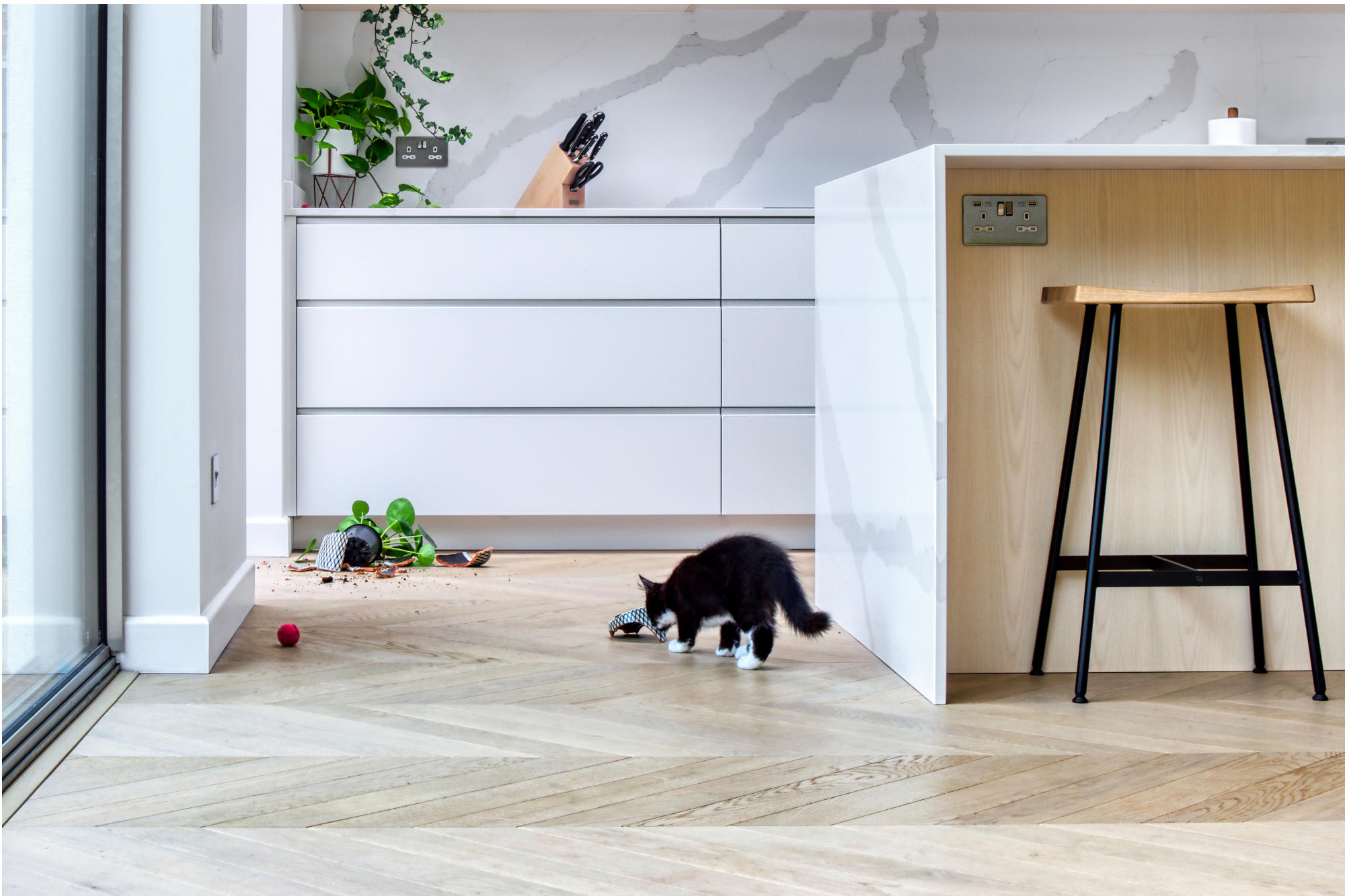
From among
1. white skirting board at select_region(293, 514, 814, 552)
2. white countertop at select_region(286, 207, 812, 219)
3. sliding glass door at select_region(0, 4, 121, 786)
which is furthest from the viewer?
white skirting board at select_region(293, 514, 814, 552)

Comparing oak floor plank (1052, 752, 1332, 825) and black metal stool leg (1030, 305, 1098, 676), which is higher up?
black metal stool leg (1030, 305, 1098, 676)

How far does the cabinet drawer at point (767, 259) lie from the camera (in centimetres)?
322

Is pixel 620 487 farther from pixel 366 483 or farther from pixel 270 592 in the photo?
pixel 270 592

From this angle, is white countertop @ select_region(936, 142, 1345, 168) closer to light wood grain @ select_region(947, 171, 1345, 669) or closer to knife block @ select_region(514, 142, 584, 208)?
light wood grain @ select_region(947, 171, 1345, 669)

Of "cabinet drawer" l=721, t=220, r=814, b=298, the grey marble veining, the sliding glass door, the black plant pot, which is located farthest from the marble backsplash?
the sliding glass door

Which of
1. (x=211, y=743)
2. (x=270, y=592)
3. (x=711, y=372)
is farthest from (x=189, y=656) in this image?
(x=711, y=372)

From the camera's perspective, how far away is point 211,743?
1438 millimetres

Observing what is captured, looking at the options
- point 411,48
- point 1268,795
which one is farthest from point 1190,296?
point 411,48

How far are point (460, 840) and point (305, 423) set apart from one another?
229 centimetres

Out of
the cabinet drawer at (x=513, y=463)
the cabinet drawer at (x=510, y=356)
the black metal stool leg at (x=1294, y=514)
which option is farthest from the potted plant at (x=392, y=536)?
the black metal stool leg at (x=1294, y=514)

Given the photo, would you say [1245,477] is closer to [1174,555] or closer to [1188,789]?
[1174,555]

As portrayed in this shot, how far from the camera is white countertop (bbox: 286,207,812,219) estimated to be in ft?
Result: 10.4

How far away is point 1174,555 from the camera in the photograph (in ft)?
5.99

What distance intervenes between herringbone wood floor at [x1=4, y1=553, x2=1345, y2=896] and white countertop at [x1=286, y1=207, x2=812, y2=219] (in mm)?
1594
